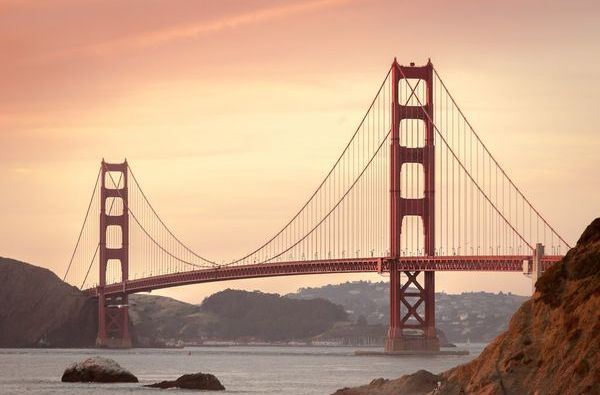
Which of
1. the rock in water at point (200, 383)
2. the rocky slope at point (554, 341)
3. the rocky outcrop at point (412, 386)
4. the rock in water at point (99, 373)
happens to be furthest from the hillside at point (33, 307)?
the rocky slope at point (554, 341)

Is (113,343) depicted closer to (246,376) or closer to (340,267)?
(340,267)

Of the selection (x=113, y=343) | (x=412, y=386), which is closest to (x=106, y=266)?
(x=113, y=343)

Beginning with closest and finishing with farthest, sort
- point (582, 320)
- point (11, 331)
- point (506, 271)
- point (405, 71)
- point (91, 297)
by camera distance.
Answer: point (582, 320) → point (506, 271) → point (405, 71) → point (91, 297) → point (11, 331)

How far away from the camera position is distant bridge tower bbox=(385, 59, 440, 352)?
Result: 98562 millimetres

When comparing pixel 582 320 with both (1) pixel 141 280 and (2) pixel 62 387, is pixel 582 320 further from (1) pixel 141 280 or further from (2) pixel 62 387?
(1) pixel 141 280

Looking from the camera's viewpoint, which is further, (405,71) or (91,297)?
(91,297)

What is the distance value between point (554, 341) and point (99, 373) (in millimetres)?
38800

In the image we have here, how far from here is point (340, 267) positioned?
9781 cm

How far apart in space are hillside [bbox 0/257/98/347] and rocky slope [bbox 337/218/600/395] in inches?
5042

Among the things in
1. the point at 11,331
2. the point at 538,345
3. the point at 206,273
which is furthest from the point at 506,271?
the point at 11,331

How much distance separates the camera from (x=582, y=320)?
2497 cm

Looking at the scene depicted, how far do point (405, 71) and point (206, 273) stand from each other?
1865cm

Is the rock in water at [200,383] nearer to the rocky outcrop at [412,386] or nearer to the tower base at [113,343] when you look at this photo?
the rocky outcrop at [412,386]

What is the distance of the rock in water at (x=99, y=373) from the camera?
62.3 m
